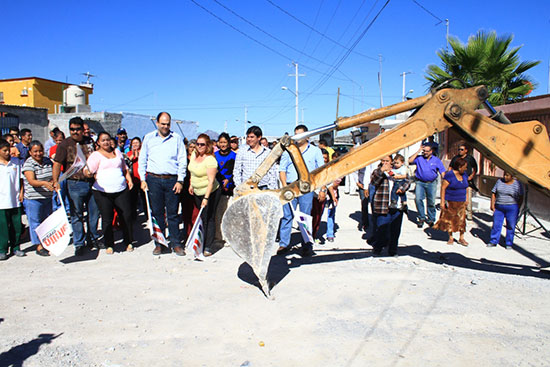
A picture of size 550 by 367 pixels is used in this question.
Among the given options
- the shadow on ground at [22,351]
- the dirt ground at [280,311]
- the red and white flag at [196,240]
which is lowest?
the shadow on ground at [22,351]

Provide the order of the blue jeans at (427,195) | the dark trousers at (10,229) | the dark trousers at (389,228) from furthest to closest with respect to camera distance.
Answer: the blue jeans at (427,195), the dark trousers at (389,228), the dark trousers at (10,229)

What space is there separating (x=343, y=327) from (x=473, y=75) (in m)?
10.5

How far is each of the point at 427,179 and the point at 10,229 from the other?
8344mm

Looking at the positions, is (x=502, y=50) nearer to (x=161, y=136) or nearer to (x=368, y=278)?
(x=368, y=278)

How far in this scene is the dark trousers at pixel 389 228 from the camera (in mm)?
6625

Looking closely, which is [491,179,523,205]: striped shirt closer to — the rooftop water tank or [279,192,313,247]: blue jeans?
[279,192,313,247]: blue jeans

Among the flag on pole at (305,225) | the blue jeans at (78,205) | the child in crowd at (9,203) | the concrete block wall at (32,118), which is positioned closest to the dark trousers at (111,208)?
the blue jeans at (78,205)

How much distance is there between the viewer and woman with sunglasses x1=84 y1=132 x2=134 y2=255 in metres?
6.68

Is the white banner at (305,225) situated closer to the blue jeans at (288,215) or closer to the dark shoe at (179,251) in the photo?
the blue jeans at (288,215)

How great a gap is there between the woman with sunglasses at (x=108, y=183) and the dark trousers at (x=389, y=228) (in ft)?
14.0

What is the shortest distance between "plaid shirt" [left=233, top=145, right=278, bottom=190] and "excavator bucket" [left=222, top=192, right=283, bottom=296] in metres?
2.10

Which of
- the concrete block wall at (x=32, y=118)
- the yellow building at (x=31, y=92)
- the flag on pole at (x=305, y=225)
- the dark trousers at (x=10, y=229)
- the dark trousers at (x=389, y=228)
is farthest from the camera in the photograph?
the yellow building at (x=31, y=92)

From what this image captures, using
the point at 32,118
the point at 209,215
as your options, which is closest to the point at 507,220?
the point at 209,215

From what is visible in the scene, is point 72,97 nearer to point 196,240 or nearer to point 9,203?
point 9,203
